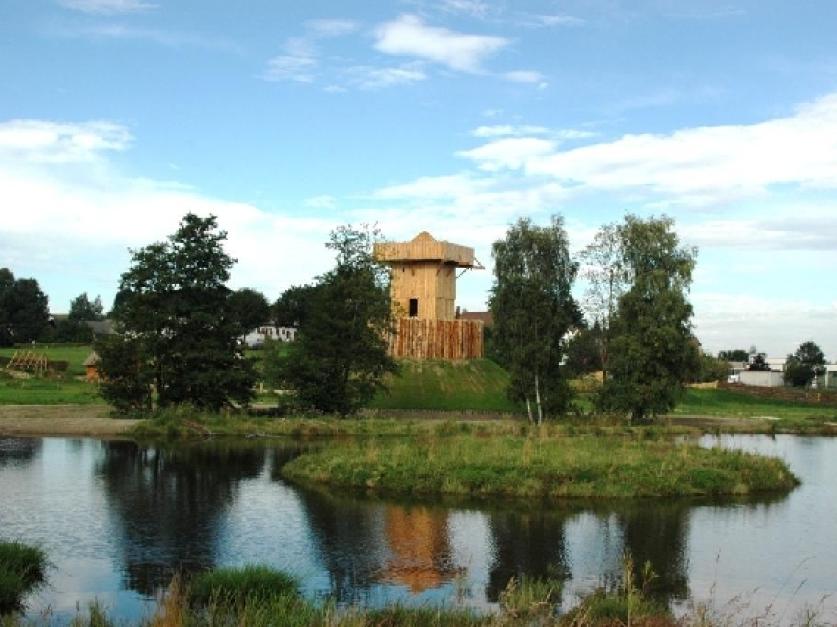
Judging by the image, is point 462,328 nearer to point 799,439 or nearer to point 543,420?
point 543,420

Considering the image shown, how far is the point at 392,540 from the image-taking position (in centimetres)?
2219

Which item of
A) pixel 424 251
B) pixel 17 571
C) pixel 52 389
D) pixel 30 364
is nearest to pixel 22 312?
pixel 30 364

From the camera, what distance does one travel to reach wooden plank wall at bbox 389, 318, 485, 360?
74.2 metres

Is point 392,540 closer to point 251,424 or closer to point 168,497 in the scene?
point 168,497

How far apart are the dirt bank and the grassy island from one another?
16.7 m

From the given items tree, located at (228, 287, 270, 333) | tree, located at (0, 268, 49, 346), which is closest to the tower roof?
tree, located at (228, 287, 270, 333)

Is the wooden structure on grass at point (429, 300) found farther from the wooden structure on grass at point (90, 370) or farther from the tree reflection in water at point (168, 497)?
the tree reflection in water at point (168, 497)

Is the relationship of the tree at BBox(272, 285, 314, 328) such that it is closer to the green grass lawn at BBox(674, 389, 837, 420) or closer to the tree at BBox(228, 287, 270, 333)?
the tree at BBox(228, 287, 270, 333)

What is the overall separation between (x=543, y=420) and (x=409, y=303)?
2413 cm

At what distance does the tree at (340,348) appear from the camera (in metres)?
55.8

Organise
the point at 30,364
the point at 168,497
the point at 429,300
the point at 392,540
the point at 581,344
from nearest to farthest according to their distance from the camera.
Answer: the point at 392,540 < the point at 168,497 < the point at 581,344 < the point at 429,300 < the point at 30,364

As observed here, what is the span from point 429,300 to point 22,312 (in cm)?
7934

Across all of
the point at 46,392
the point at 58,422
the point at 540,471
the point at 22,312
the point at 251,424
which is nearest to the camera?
the point at 540,471

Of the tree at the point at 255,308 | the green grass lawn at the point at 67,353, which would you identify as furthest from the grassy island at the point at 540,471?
the tree at the point at 255,308
